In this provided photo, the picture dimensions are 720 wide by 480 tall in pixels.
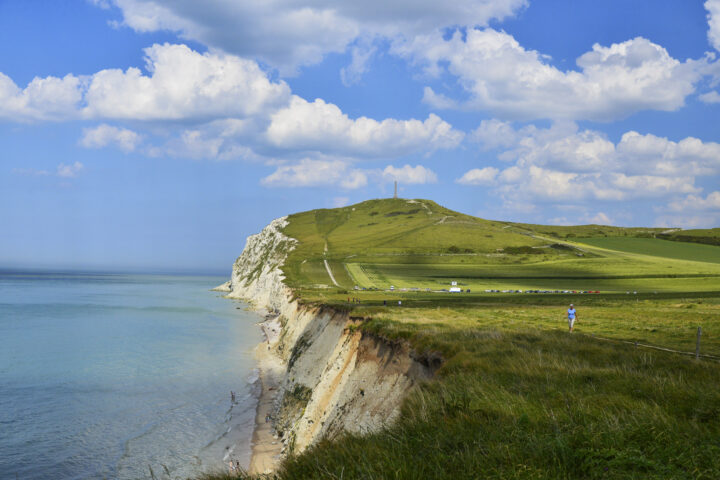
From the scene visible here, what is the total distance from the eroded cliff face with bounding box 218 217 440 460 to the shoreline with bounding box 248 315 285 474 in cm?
68

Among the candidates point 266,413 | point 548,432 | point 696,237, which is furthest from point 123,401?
point 696,237

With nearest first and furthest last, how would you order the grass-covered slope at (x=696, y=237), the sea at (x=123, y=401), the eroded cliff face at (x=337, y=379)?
1. the eroded cliff face at (x=337, y=379)
2. the sea at (x=123, y=401)
3. the grass-covered slope at (x=696, y=237)

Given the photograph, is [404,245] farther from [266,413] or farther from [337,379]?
[337,379]

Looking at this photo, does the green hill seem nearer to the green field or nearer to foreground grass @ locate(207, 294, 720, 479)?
the green field

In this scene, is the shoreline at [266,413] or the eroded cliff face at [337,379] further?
the shoreline at [266,413]

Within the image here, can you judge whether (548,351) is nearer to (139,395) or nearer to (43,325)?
(139,395)

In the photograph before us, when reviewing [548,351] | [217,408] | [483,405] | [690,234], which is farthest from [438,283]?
[690,234]

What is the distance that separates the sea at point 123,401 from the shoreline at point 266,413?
2.12ft

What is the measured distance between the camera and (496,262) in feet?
420

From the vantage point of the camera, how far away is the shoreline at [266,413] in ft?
86.2

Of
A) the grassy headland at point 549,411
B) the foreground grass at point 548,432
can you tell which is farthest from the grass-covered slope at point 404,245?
the foreground grass at point 548,432

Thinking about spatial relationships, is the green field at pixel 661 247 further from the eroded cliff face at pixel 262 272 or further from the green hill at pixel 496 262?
the eroded cliff face at pixel 262 272

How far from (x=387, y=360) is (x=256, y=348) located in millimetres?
43512

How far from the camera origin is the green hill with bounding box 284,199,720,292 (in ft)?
299
